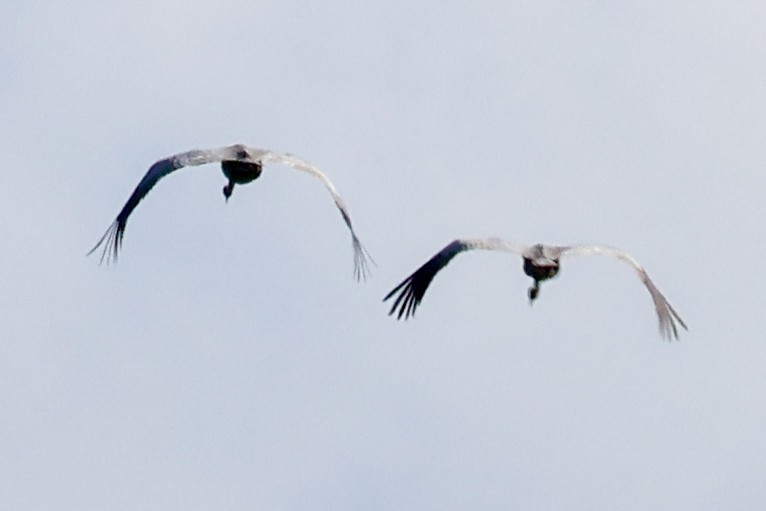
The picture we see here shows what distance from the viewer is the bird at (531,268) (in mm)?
39188

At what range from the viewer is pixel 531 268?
131 feet

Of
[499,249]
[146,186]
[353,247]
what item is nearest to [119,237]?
[146,186]

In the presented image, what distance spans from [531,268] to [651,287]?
2377 millimetres

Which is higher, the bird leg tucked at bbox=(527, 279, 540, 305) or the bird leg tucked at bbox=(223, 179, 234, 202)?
the bird leg tucked at bbox=(223, 179, 234, 202)

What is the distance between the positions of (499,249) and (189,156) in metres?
5.34

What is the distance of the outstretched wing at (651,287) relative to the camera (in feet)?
132

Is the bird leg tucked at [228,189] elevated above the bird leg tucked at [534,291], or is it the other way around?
the bird leg tucked at [228,189]

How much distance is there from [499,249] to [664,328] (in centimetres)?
324

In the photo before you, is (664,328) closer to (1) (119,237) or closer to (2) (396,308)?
(2) (396,308)

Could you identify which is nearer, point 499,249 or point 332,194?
point 499,249

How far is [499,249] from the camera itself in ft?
129

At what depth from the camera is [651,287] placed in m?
40.9

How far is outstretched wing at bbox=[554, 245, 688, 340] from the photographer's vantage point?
40.2 m

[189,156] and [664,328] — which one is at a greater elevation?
[189,156]
